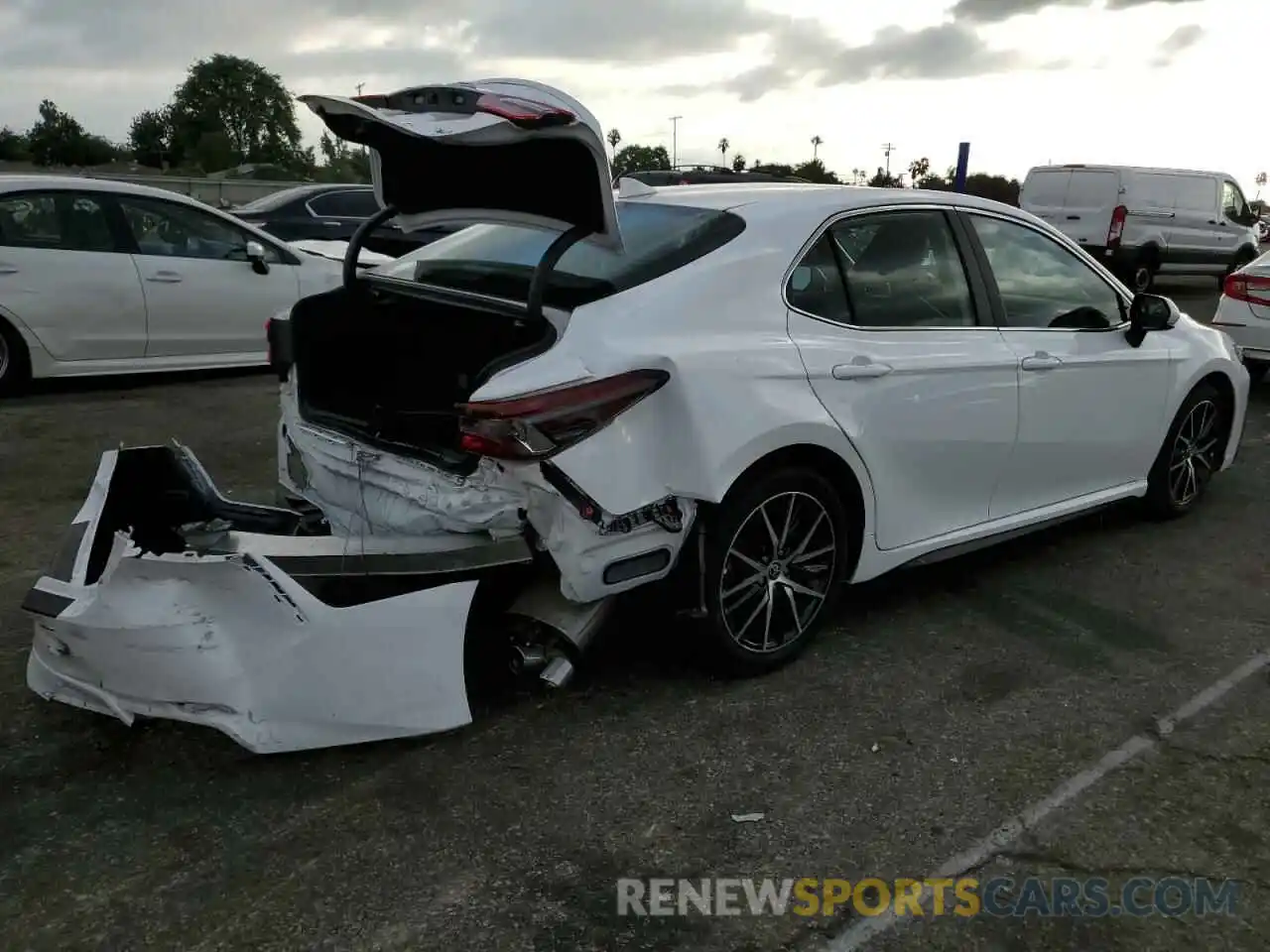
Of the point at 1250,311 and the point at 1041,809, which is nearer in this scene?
the point at 1041,809

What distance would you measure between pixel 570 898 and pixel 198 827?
1.02 metres

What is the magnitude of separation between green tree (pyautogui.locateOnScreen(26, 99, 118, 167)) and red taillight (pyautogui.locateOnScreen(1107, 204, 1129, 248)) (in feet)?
195

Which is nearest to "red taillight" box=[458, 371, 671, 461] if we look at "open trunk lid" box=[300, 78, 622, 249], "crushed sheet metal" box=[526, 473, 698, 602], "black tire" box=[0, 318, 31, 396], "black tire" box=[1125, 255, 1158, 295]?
"crushed sheet metal" box=[526, 473, 698, 602]

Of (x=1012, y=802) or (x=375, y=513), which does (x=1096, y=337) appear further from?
(x=375, y=513)

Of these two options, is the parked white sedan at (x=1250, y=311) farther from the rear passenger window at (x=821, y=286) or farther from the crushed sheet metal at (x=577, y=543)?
the crushed sheet metal at (x=577, y=543)

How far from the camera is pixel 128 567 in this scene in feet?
9.16

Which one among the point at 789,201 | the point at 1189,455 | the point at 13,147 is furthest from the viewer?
the point at 13,147

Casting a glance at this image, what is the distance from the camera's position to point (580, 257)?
351 cm

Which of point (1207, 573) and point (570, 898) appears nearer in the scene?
point (570, 898)

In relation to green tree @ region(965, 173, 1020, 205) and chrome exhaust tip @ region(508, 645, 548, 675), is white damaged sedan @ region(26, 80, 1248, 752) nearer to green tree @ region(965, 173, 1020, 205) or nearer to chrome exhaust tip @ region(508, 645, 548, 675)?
chrome exhaust tip @ region(508, 645, 548, 675)

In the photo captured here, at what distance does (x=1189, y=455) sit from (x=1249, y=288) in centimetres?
433

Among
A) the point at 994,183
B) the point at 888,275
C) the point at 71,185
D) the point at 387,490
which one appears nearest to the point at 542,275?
the point at 387,490

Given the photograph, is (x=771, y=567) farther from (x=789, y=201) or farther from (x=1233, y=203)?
(x=1233, y=203)

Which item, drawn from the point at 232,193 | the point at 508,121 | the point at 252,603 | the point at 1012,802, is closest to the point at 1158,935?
the point at 1012,802
